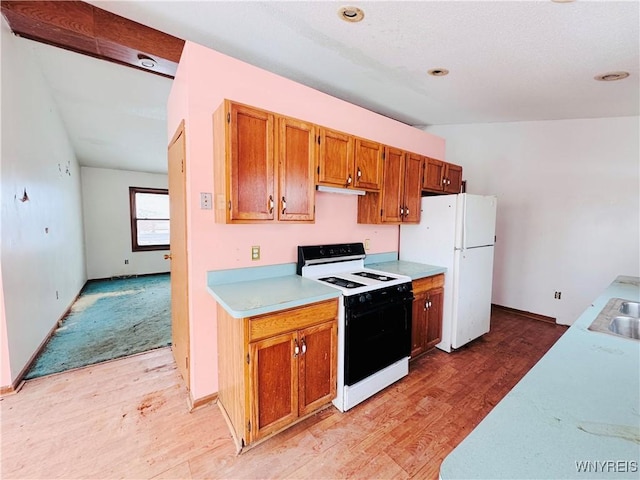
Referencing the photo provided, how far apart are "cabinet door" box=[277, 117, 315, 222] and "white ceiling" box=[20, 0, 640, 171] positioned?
0.67 metres

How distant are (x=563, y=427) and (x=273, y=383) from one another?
146cm

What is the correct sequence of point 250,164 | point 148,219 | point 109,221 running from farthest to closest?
point 148,219
point 109,221
point 250,164

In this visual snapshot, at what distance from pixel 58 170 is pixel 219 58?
341 centimetres

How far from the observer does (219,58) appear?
210 cm

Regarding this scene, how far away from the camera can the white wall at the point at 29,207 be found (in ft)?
7.58

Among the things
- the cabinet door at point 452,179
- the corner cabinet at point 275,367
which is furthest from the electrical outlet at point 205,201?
the cabinet door at point 452,179

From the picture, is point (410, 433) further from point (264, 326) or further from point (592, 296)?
point (592, 296)

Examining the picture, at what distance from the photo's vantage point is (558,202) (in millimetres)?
3916

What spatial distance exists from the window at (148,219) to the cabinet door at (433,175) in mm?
6188

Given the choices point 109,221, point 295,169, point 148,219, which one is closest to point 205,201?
point 295,169

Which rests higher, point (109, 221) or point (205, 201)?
point (205, 201)

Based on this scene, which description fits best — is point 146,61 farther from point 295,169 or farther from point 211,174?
point 295,169

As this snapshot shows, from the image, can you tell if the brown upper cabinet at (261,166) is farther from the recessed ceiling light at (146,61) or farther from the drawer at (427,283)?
the drawer at (427,283)

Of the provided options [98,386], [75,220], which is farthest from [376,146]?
[75,220]
